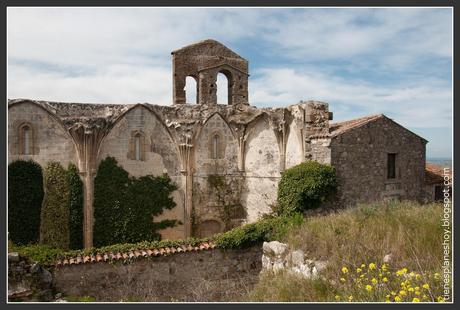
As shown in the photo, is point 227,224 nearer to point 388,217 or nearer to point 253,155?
point 253,155

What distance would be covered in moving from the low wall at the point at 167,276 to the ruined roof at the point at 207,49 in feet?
35.1

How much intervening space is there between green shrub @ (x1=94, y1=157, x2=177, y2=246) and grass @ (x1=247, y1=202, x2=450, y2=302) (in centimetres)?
729

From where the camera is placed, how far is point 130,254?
45.4ft

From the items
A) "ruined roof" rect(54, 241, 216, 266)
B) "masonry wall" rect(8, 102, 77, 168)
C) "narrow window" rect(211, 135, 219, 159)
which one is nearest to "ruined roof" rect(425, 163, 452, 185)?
"narrow window" rect(211, 135, 219, 159)

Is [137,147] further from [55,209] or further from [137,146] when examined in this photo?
[55,209]

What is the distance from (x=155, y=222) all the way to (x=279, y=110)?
7130 mm

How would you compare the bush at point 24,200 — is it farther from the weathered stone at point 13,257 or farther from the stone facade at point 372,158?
the stone facade at point 372,158

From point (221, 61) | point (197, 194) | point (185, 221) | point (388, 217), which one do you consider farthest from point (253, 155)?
point (388, 217)

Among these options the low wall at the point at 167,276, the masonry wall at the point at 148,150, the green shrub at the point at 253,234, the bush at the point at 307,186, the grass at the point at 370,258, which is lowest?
the low wall at the point at 167,276

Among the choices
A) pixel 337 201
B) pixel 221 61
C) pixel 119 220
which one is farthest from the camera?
pixel 221 61

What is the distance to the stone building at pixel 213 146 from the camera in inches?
619

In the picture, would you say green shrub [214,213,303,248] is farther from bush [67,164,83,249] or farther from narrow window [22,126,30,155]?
narrow window [22,126,30,155]

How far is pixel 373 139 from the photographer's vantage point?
16.1 m

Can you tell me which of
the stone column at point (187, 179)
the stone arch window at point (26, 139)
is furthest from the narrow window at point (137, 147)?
the stone arch window at point (26, 139)
